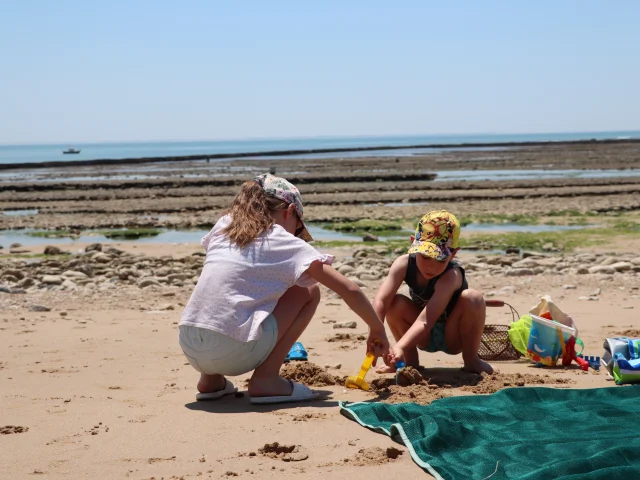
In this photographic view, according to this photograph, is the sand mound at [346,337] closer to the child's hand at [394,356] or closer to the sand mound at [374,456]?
the child's hand at [394,356]

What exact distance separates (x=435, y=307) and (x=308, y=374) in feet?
2.97

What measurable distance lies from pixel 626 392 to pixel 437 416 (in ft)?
4.47

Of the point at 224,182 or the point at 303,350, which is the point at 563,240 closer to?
the point at 303,350

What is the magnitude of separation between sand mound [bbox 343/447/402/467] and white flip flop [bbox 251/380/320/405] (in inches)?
40.4

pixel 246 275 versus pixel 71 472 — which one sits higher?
pixel 246 275

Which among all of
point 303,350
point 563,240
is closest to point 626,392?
point 303,350

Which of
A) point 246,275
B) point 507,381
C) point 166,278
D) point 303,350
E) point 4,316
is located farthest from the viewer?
point 166,278

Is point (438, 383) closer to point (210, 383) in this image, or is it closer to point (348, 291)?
point (348, 291)

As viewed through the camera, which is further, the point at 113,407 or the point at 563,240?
the point at 563,240

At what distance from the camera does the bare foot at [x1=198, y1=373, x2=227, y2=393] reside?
475 centimetres

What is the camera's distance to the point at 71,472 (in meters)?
3.53

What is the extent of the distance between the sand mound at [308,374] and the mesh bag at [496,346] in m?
1.32

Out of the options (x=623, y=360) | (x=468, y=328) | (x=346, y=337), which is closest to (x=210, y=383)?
(x=468, y=328)

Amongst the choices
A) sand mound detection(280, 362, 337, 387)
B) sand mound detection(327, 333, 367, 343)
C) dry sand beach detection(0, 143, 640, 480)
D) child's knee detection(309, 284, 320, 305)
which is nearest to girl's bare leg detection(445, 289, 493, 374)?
dry sand beach detection(0, 143, 640, 480)
